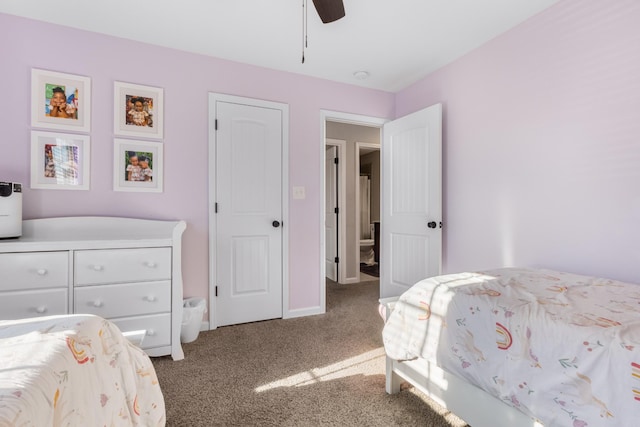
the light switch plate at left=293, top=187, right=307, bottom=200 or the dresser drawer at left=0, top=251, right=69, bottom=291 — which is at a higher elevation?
the light switch plate at left=293, top=187, right=307, bottom=200

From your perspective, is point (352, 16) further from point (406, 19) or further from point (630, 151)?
point (630, 151)

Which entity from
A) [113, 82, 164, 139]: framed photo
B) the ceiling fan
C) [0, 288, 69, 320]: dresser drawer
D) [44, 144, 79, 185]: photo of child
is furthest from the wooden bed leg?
[44, 144, 79, 185]: photo of child

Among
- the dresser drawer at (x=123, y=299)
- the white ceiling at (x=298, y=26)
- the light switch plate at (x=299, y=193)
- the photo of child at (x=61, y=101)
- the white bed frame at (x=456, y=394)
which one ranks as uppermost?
the white ceiling at (x=298, y=26)

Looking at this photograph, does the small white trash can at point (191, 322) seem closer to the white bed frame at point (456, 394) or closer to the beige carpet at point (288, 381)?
the beige carpet at point (288, 381)

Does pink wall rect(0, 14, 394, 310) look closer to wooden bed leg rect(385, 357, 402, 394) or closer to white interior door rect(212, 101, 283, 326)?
white interior door rect(212, 101, 283, 326)

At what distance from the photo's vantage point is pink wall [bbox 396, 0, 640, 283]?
1820mm

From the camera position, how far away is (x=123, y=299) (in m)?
2.11

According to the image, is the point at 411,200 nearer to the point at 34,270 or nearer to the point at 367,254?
the point at 34,270

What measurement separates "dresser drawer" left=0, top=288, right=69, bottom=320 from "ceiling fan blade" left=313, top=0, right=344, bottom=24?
2231mm

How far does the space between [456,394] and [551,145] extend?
5.75ft

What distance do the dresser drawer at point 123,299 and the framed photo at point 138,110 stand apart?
1220 mm

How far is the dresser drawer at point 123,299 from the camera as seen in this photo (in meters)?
2.04

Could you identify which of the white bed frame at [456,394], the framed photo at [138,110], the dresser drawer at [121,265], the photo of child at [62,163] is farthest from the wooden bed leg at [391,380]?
the photo of child at [62,163]

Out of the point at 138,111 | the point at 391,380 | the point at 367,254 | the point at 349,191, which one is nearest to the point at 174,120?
the point at 138,111
